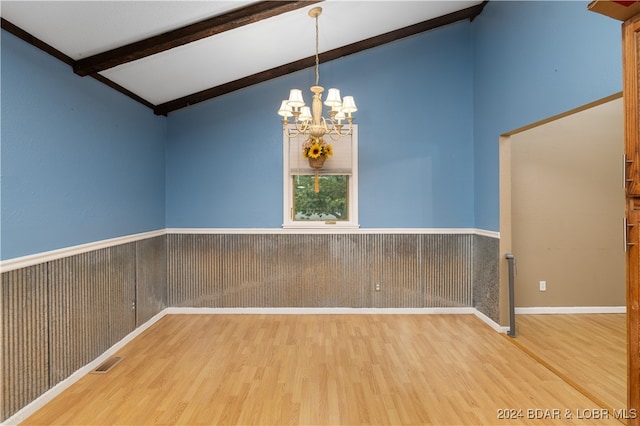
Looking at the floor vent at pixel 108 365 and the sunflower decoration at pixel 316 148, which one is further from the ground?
the sunflower decoration at pixel 316 148

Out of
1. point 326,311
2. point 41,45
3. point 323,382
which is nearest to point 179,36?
point 41,45

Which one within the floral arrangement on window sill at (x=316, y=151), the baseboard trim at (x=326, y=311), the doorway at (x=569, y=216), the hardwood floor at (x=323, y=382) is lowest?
the hardwood floor at (x=323, y=382)

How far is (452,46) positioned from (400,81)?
80 centimetres

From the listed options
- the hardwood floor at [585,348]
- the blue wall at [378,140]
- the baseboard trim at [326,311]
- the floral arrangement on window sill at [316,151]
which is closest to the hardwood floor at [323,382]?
the hardwood floor at [585,348]

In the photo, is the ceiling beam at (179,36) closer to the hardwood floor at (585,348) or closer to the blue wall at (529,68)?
the blue wall at (529,68)

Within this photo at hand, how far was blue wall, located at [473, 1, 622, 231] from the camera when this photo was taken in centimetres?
250

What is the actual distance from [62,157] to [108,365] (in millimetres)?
1796

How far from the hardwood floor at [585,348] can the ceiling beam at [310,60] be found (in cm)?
375

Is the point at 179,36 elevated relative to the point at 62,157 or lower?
elevated

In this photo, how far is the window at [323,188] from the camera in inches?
182

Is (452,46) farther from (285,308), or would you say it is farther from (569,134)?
(285,308)

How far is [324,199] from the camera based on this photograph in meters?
4.70

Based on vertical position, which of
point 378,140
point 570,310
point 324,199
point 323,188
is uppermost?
point 378,140

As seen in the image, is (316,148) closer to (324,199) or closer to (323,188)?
(323,188)
